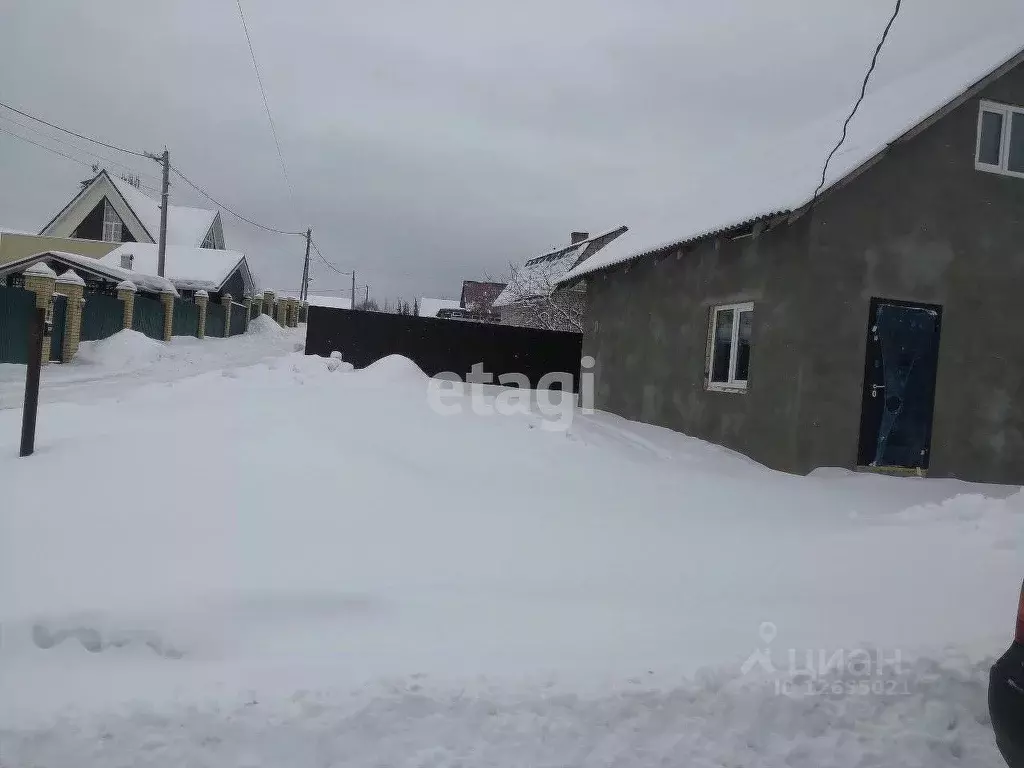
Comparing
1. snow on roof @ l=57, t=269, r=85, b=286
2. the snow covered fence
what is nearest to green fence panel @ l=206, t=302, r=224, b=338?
snow on roof @ l=57, t=269, r=85, b=286

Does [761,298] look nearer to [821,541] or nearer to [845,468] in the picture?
[845,468]

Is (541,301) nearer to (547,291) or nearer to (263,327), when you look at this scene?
(547,291)

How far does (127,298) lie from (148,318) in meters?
2.28

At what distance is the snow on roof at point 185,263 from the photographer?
99.3 feet

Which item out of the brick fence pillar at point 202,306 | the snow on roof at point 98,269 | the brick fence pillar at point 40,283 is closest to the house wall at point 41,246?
the snow on roof at point 98,269

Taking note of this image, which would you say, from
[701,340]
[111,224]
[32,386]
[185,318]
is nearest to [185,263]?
[111,224]

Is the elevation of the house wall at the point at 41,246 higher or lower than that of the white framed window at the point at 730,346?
higher

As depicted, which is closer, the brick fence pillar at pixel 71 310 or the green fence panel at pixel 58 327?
the green fence panel at pixel 58 327

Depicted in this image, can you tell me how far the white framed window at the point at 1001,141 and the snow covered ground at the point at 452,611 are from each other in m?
4.26

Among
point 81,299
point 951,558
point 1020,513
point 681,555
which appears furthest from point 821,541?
point 81,299

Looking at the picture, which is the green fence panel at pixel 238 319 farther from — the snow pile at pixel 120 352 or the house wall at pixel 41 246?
the snow pile at pixel 120 352

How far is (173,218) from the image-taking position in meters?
36.7

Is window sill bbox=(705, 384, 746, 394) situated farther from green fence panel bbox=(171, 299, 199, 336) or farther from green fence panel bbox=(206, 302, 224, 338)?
green fence panel bbox=(206, 302, 224, 338)

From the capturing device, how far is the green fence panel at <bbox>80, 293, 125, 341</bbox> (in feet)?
56.5
